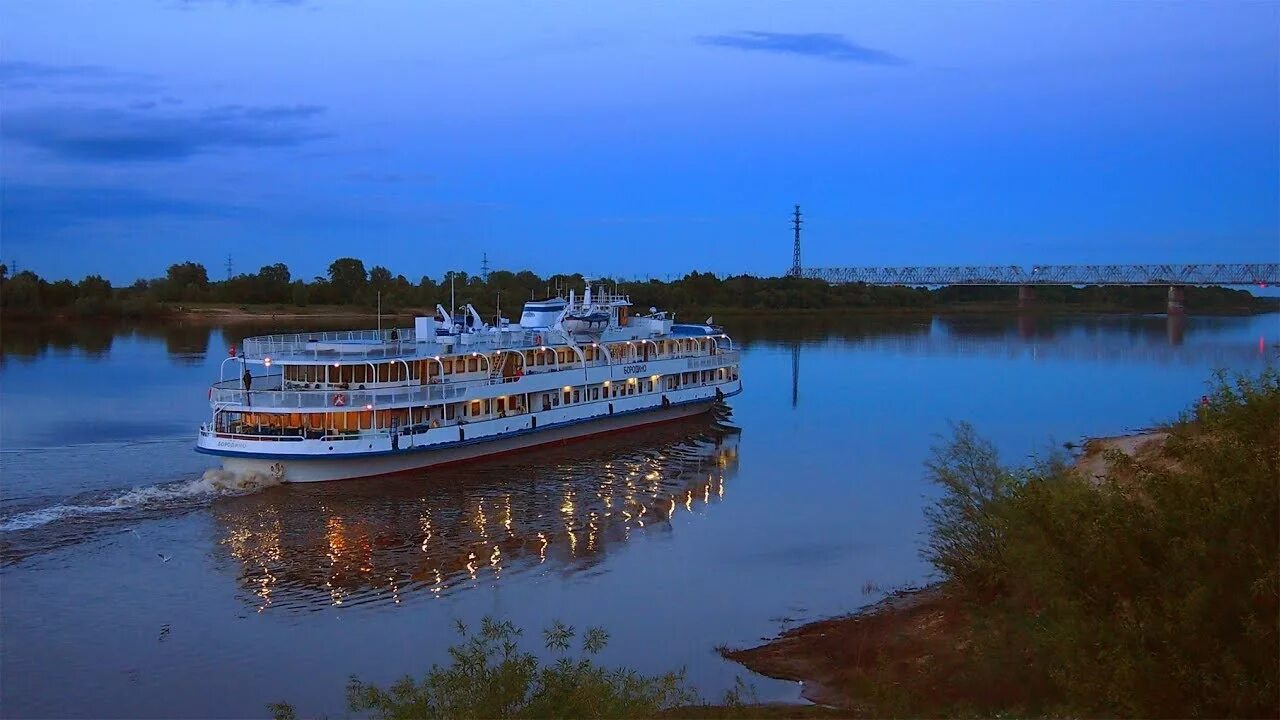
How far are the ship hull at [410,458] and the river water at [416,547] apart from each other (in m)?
0.56

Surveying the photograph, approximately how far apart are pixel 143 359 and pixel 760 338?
47.9 m

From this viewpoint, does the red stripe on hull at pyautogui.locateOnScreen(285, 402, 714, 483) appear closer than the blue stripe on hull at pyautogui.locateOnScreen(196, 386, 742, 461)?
No

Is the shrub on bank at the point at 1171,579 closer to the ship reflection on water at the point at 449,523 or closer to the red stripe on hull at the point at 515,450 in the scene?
the ship reflection on water at the point at 449,523

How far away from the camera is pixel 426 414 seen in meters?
33.8

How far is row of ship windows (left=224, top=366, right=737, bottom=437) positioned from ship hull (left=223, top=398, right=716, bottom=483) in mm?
779

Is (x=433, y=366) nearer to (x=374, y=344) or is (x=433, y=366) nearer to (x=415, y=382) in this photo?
(x=415, y=382)

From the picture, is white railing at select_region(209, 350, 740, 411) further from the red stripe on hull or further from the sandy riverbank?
the sandy riverbank

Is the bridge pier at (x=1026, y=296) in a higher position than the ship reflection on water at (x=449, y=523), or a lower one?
higher

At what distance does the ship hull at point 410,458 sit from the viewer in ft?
99.9

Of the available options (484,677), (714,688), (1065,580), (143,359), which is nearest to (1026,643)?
(1065,580)

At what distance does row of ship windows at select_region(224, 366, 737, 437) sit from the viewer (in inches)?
1214

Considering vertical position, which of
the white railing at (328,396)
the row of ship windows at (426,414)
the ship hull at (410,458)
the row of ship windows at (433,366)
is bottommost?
the ship hull at (410,458)

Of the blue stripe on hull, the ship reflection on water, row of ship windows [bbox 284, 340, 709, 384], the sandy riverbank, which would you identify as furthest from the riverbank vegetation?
row of ship windows [bbox 284, 340, 709, 384]

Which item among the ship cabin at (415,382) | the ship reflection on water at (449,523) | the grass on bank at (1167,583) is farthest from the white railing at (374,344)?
the grass on bank at (1167,583)
